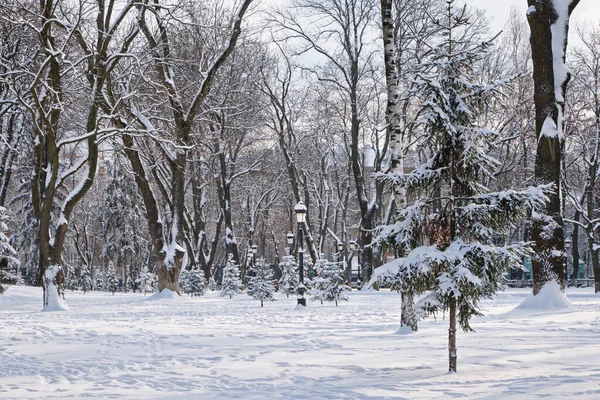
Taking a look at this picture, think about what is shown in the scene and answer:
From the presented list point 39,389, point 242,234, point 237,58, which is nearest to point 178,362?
point 39,389

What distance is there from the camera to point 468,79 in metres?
7.86

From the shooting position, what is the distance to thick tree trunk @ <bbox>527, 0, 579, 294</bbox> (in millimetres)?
14625

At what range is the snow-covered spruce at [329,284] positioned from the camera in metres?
20.6

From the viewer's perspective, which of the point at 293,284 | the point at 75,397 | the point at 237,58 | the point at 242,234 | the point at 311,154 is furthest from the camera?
the point at 242,234

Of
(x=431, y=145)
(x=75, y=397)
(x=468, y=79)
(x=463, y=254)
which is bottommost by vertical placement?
(x=75, y=397)

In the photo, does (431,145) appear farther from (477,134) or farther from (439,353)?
(439,353)

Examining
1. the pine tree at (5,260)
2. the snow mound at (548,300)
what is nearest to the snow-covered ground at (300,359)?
the snow mound at (548,300)

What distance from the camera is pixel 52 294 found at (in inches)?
731

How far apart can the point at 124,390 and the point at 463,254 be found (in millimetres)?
4008

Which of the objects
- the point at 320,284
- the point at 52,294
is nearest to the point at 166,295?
the point at 52,294

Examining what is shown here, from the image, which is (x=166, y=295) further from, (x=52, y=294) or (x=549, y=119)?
(x=549, y=119)

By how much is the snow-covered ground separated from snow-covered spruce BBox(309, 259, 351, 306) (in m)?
6.66

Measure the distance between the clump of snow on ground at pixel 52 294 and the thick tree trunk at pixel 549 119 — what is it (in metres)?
13.3

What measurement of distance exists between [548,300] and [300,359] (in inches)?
342
